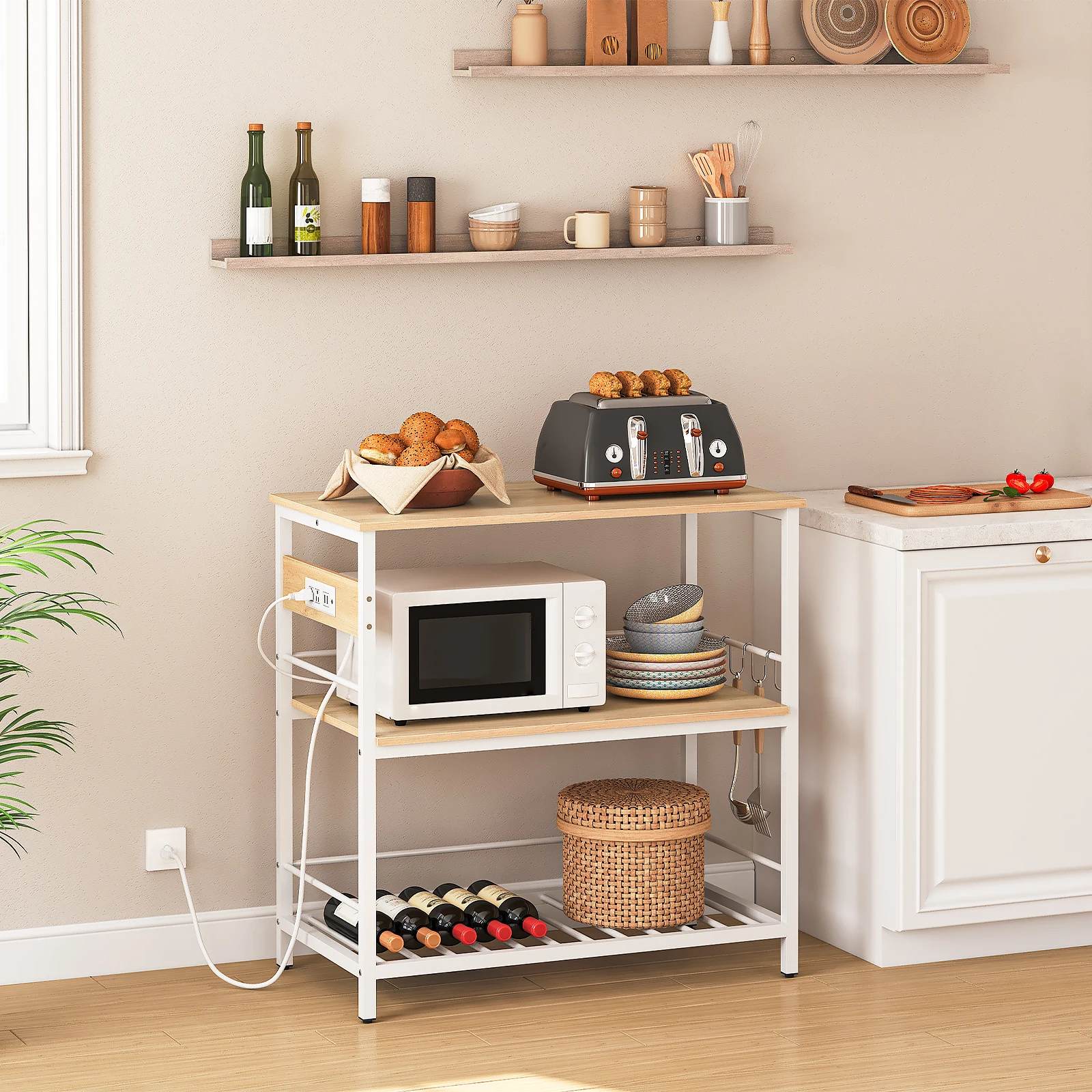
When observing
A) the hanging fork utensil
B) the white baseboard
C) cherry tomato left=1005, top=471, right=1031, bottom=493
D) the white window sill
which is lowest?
the white baseboard

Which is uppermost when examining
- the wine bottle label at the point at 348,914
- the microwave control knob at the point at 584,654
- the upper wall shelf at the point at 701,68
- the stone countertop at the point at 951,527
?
the upper wall shelf at the point at 701,68

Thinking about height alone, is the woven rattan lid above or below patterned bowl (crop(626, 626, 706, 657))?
below

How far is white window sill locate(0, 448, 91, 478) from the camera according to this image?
3.33 meters

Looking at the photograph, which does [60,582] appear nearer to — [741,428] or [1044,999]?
[741,428]

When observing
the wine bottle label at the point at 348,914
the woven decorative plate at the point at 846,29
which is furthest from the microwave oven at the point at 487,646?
the woven decorative plate at the point at 846,29

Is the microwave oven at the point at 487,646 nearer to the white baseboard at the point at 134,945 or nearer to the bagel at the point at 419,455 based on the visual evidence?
the bagel at the point at 419,455

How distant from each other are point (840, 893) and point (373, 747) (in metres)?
1.08

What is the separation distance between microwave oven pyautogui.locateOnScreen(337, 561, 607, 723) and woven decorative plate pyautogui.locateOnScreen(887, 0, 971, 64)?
1373 millimetres

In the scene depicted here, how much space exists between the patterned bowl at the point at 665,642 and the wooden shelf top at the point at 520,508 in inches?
9.9

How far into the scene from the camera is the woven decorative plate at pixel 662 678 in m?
3.40

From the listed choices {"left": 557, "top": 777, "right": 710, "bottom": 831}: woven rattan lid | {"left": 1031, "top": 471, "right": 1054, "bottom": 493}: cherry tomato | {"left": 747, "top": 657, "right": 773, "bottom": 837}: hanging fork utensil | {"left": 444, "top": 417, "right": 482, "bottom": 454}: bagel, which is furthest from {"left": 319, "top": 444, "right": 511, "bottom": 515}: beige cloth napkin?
{"left": 1031, "top": 471, "right": 1054, "bottom": 493}: cherry tomato

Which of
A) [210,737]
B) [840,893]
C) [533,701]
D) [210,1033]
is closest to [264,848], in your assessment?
[210,737]

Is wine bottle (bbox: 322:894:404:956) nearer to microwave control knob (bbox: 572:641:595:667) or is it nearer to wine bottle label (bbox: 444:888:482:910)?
wine bottle label (bbox: 444:888:482:910)

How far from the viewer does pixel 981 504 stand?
3.55m
